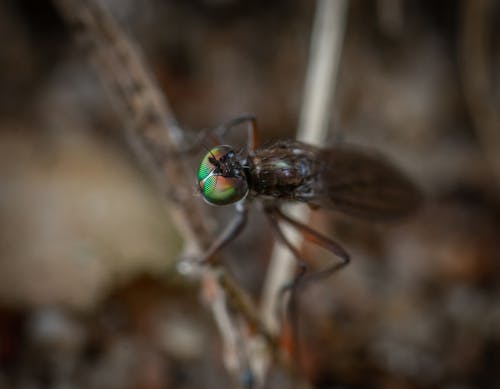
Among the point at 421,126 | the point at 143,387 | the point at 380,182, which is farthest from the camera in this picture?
the point at 421,126

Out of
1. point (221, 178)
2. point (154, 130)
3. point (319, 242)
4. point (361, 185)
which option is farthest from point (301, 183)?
point (154, 130)

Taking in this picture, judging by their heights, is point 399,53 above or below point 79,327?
above

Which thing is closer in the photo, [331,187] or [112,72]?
[112,72]

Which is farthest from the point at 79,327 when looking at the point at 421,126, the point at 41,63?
the point at 421,126

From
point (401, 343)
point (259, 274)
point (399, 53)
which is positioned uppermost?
point (399, 53)

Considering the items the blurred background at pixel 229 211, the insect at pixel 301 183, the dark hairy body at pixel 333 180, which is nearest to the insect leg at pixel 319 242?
the insect at pixel 301 183

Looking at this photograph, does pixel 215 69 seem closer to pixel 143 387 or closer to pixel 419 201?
pixel 419 201

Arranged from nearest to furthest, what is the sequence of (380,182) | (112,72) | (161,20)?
(112,72) < (380,182) < (161,20)

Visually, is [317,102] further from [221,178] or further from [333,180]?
[221,178]
